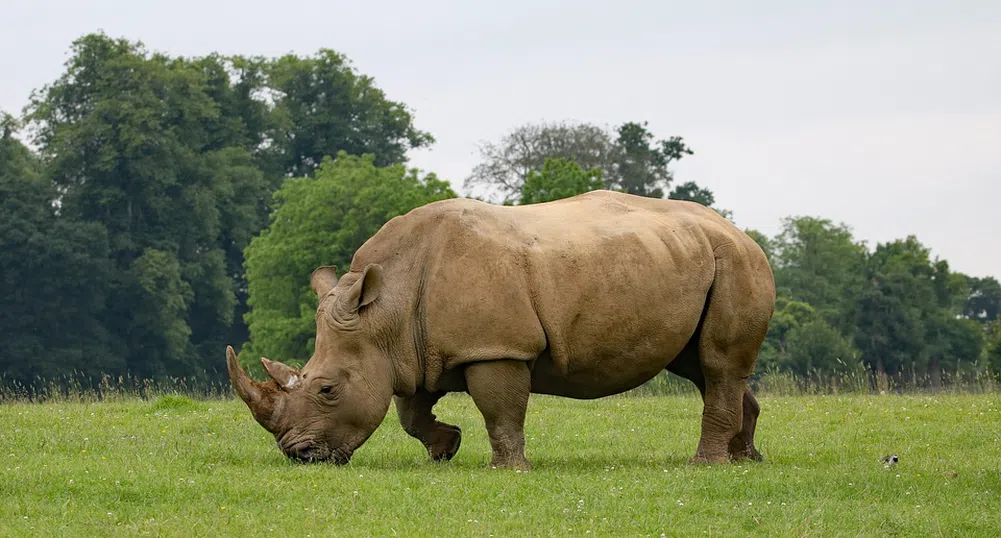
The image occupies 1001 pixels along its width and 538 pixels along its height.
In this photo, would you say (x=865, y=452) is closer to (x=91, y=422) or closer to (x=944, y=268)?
(x=91, y=422)

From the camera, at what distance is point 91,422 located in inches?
690

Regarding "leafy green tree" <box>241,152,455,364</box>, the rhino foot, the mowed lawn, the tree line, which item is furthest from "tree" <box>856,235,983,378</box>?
the rhino foot

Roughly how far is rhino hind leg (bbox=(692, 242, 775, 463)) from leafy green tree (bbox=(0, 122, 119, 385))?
51.6 metres

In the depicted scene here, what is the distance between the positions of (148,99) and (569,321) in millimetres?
59316

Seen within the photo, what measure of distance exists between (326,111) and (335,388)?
71.7 meters

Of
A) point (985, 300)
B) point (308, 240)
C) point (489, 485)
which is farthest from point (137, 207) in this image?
point (985, 300)

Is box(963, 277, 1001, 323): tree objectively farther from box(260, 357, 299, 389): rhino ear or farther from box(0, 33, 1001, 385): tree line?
box(260, 357, 299, 389): rhino ear

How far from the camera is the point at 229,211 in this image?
247 feet

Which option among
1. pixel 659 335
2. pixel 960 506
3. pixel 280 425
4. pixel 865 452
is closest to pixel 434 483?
pixel 280 425

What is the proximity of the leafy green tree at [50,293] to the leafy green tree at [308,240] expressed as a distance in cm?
637

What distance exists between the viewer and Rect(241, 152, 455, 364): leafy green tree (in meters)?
62.5

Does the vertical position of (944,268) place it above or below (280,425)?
above

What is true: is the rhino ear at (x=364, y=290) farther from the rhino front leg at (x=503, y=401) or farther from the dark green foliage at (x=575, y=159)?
the dark green foliage at (x=575, y=159)

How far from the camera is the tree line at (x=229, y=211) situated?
2518 inches
